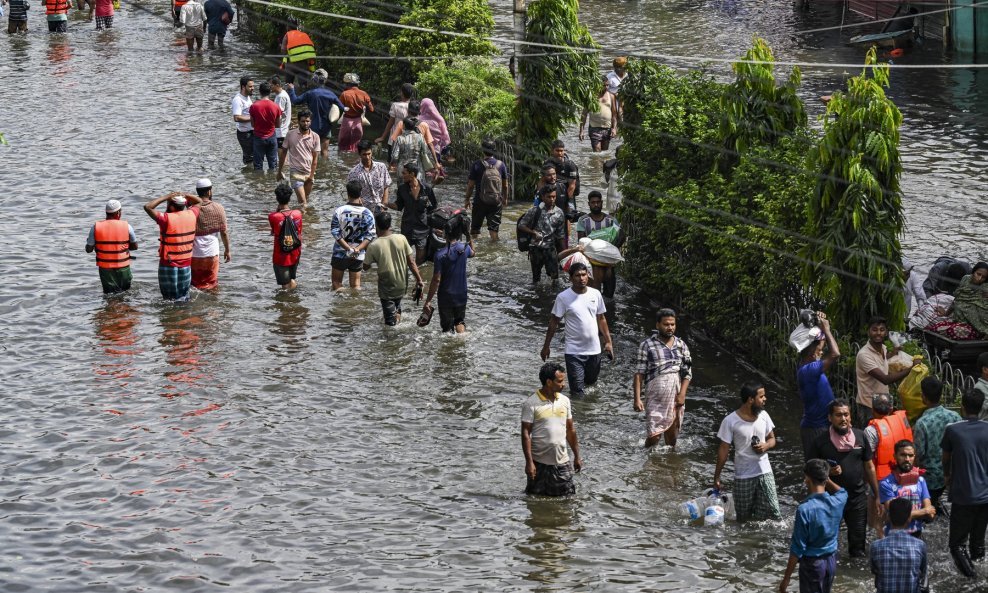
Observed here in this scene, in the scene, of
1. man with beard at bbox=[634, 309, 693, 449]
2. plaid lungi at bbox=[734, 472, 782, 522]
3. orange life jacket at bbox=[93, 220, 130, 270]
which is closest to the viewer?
plaid lungi at bbox=[734, 472, 782, 522]

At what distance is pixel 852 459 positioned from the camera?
11.2 metres

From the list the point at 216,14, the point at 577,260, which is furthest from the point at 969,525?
the point at 216,14

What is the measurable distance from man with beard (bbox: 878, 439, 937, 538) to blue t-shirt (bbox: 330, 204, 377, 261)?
847 centimetres

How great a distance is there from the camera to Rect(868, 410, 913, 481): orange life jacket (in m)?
11.5

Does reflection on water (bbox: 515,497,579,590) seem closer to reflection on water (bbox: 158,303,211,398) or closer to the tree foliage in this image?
the tree foliage

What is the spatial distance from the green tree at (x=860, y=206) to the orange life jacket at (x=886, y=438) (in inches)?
91.1

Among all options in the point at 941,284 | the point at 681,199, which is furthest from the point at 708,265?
the point at 941,284

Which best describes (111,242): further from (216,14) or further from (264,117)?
(216,14)

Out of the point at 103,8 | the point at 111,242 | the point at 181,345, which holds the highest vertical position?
the point at 103,8

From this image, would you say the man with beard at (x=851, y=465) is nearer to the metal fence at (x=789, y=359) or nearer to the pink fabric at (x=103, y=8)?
the metal fence at (x=789, y=359)

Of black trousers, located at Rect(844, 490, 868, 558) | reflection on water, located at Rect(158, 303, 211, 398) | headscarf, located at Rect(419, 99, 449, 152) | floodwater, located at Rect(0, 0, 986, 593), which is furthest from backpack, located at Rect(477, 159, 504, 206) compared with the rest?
black trousers, located at Rect(844, 490, 868, 558)

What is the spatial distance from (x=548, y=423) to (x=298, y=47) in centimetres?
1952

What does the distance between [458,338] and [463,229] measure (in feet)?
4.88

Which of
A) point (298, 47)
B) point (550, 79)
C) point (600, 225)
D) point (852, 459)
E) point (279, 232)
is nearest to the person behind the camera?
point (852, 459)
